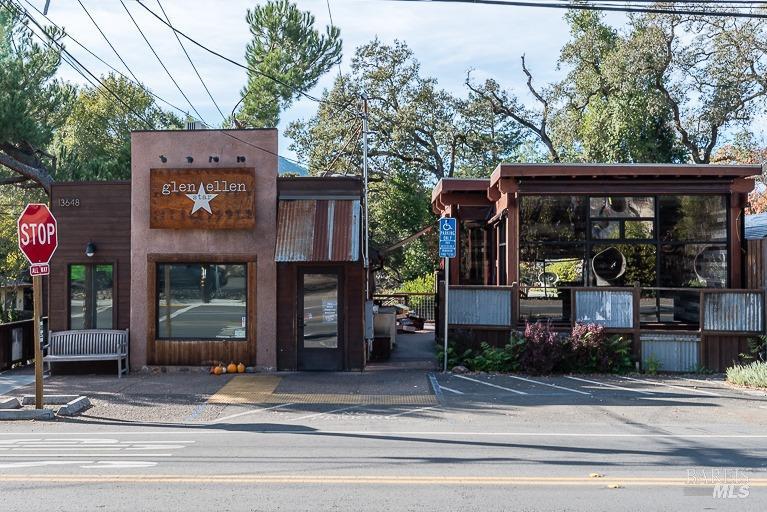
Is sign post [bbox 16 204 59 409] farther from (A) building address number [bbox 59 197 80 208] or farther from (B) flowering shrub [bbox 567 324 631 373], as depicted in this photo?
(B) flowering shrub [bbox 567 324 631 373]

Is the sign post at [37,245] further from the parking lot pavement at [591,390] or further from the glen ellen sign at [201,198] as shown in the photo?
the parking lot pavement at [591,390]

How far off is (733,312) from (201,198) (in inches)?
450

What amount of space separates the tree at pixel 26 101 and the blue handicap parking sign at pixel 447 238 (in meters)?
14.6

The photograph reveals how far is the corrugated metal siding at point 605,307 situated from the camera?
52.2 feet

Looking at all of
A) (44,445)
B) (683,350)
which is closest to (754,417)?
(683,350)

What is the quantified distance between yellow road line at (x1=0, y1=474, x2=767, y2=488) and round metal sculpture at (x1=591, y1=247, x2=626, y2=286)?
32.8ft

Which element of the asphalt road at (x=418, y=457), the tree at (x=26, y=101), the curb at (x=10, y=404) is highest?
the tree at (x=26, y=101)

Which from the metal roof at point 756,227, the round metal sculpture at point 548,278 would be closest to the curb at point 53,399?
the round metal sculpture at point 548,278

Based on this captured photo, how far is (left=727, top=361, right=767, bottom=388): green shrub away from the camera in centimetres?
1401

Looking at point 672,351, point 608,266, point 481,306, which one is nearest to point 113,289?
point 481,306

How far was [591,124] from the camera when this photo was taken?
101 ft

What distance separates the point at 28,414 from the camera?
37.9ft

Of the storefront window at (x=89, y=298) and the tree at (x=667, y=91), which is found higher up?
the tree at (x=667, y=91)

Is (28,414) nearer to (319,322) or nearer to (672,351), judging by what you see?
(319,322)
